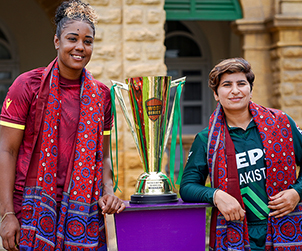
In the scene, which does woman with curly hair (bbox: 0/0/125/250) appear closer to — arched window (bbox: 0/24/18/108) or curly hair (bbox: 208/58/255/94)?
curly hair (bbox: 208/58/255/94)

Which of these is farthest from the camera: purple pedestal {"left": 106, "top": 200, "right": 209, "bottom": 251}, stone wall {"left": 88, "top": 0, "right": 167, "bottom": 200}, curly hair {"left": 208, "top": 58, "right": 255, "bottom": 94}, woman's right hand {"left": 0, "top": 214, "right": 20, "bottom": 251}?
stone wall {"left": 88, "top": 0, "right": 167, "bottom": 200}

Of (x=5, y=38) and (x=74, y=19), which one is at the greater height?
(x=5, y=38)

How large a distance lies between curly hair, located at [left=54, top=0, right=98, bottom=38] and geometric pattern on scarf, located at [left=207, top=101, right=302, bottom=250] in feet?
2.89

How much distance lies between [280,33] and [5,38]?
552 centimetres

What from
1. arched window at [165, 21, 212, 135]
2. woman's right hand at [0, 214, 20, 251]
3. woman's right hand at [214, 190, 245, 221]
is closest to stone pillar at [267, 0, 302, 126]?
arched window at [165, 21, 212, 135]

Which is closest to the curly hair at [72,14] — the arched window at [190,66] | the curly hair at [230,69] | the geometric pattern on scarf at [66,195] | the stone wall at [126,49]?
the geometric pattern on scarf at [66,195]

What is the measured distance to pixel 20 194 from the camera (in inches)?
87.7

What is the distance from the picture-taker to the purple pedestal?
225cm

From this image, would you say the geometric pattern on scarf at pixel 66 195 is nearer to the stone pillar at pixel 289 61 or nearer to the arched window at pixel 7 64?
the stone pillar at pixel 289 61

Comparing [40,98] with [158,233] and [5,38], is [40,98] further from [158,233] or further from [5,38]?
[5,38]

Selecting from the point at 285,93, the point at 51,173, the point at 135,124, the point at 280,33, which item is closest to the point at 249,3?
the point at 280,33

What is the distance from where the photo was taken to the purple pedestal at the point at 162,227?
2.25 m

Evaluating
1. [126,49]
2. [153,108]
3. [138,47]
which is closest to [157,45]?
[138,47]

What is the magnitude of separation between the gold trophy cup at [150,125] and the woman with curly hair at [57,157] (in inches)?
8.1
